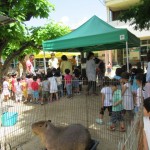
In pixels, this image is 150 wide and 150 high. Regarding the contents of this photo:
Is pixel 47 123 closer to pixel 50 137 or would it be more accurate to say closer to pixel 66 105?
pixel 50 137

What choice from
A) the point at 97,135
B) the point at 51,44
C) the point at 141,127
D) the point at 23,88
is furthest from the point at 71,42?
the point at 141,127

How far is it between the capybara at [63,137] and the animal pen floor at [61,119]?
58 centimetres

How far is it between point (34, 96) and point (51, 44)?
1.86m

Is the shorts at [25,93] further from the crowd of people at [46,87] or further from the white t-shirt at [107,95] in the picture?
the white t-shirt at [107,95]

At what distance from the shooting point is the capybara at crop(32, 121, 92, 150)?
422cm

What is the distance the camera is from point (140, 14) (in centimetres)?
729

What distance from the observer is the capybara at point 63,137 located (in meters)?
4.22

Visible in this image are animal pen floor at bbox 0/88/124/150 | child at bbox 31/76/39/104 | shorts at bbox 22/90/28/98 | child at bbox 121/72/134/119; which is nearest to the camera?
animal pen floor at bbox 0/88/124/150

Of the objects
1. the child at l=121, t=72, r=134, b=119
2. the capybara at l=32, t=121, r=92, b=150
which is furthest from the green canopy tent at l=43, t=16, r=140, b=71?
the capybara at l=32, t=121, r=92, b=150

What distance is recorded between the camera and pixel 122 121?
533 centimetres

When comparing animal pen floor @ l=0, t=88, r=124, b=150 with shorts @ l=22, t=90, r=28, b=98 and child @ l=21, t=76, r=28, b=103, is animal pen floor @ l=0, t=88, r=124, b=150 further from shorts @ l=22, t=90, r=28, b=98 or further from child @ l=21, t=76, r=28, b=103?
shorts @ l=22, t=90, r=28, b=98

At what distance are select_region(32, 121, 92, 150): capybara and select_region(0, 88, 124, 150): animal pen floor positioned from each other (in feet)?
1.91

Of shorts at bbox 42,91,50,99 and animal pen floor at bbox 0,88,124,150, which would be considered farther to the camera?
shorts at bbox 42,91,50,99

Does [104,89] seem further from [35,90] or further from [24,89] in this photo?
[24,89]
